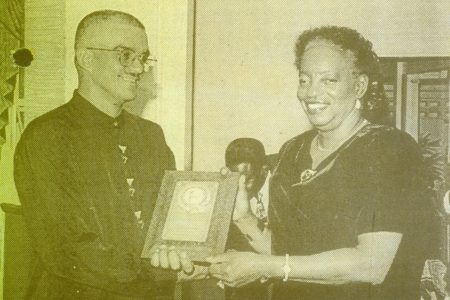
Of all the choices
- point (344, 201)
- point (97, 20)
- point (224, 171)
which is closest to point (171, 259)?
point (224, 171)

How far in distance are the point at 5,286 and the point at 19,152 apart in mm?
370

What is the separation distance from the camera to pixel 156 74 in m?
1.40

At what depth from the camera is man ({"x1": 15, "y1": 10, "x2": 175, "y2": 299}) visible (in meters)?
1.31

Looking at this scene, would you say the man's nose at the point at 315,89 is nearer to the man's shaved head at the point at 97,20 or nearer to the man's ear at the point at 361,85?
the man's ear at the point at 361,85

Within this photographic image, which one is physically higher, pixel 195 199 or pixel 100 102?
pixel 100 102

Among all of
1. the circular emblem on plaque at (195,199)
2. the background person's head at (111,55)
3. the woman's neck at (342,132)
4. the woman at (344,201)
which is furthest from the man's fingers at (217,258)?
the background person's head at (111,55)

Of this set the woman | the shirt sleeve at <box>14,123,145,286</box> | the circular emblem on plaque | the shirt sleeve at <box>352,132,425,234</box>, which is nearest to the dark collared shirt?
the shirt sleeve at <box>14,123,145,286</box>

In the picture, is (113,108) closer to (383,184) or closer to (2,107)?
(2,107)

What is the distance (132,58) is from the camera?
1366 mm

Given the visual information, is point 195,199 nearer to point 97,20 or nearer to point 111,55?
point 111,55

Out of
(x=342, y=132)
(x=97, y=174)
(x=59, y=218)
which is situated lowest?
(x=59, y=218)

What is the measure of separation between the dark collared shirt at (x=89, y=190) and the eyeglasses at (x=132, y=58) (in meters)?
0.13

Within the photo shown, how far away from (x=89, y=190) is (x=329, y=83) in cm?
64

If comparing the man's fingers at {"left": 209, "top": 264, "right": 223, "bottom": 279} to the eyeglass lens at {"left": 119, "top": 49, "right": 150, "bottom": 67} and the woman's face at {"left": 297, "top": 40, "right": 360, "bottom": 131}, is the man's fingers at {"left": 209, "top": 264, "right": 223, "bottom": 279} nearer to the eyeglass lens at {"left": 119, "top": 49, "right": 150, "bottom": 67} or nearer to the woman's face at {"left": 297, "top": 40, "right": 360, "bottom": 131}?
the woman's face at {"left": 297, "top": 40, "right": 360, "bottom": 131}
